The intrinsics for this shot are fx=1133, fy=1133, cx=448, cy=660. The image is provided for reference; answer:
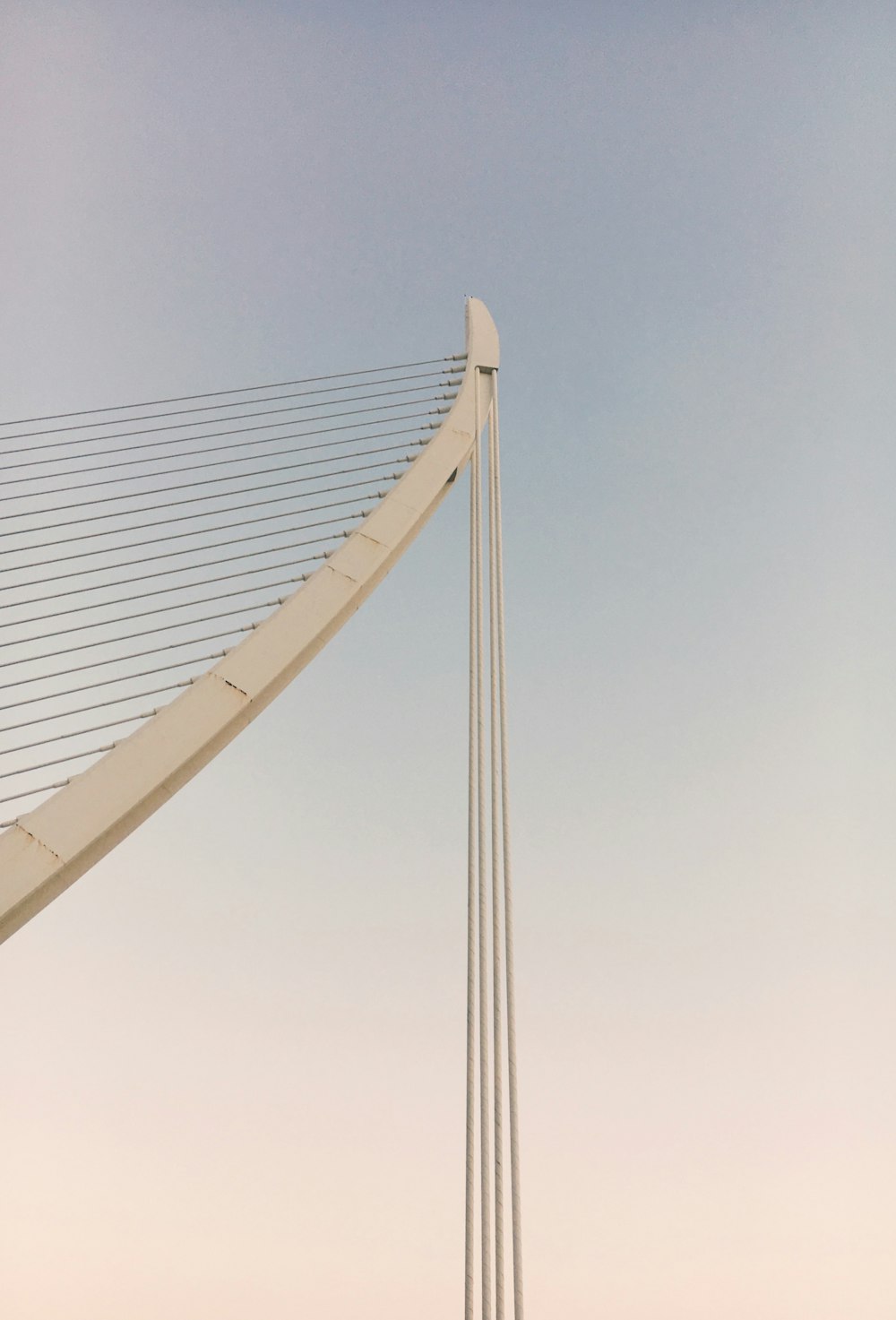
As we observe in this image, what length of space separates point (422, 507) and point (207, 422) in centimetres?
261

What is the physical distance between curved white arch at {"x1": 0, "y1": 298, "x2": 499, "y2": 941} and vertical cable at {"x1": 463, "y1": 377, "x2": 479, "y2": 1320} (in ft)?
2.43

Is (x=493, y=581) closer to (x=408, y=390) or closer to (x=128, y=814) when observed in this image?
(x=408, y=390)

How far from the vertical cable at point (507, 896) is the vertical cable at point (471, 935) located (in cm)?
22

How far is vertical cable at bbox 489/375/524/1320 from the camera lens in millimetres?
7820

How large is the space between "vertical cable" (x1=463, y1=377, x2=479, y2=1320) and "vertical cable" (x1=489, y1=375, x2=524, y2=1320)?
221mm

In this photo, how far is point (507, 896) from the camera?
8.96m

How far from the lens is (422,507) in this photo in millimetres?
10469

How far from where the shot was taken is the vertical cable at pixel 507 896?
7820 mm

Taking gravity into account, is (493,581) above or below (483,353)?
below

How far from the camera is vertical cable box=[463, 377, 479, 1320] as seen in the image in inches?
299

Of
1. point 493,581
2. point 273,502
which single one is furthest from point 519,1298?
point 273,502

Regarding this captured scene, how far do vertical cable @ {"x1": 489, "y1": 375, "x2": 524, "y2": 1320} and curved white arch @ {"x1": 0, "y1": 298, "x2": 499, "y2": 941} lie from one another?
529 mm

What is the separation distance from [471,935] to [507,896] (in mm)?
418

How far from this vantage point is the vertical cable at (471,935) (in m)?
7.61
